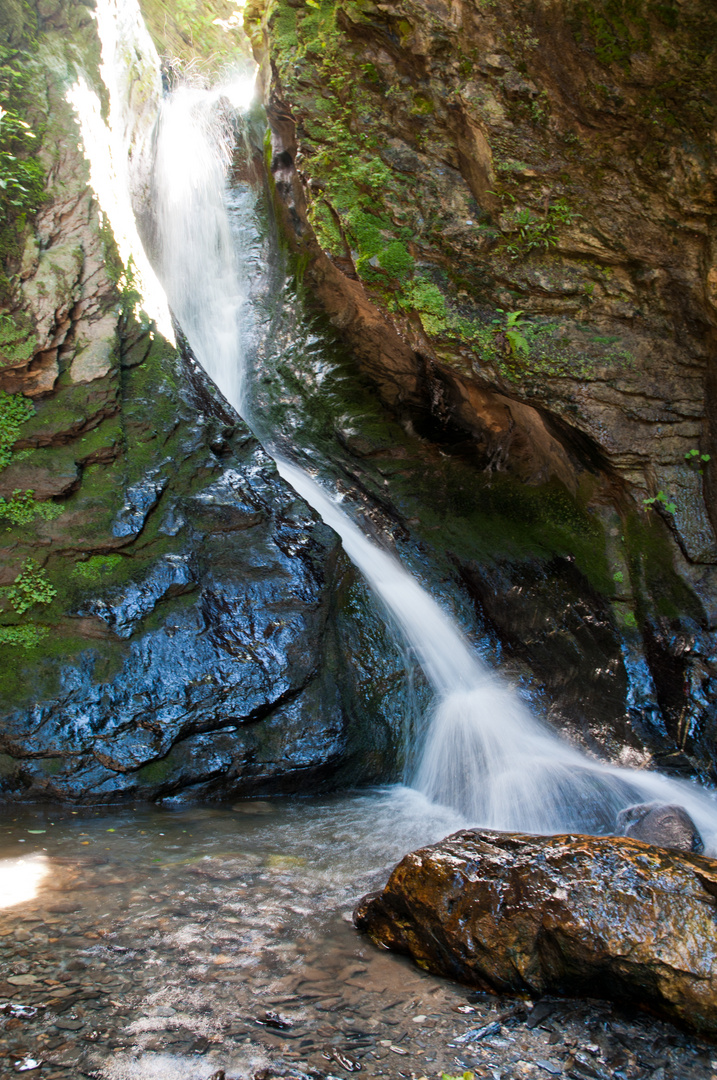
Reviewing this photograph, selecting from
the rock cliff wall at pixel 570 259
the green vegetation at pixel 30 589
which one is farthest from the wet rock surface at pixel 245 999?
the rock cliff wall at pixel 570 259

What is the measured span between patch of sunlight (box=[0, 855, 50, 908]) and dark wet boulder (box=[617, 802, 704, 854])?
3.62 meters

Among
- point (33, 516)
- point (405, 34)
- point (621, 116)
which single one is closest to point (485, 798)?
point (33, 516)

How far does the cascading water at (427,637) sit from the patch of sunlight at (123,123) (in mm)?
613

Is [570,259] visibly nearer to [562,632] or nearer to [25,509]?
[562,632]

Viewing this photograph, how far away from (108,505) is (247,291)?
5.86 metres

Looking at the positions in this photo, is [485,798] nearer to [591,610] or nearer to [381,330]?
[591,610]

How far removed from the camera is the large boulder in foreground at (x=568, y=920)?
257cm

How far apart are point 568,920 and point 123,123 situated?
10.9 meters

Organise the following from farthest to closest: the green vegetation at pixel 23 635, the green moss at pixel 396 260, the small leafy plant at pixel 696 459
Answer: the green moss at pixel 396 260, the small leafy plant at pixel 696 459, the green vegetation at pixel 23 635

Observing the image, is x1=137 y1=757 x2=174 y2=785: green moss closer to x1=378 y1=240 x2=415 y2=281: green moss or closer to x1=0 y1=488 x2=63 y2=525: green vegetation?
x1=0 y1=488 x2=63 y2=525: green vegetation

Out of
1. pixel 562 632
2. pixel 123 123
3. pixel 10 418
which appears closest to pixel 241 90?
pixel 123 123

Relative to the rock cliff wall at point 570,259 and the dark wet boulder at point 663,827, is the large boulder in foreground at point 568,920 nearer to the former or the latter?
the dark wet boulder at point 663,827

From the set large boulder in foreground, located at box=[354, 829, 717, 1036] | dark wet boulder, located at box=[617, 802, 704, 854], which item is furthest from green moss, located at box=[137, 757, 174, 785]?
dark wet boulder, located at box=[617, 802, 704, 854]

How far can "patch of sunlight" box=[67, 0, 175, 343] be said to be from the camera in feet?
23.2
